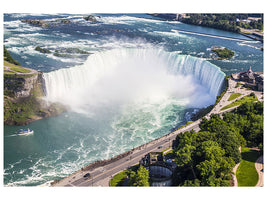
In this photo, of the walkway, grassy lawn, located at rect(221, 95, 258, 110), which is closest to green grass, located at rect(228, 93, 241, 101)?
grassy lawn, located at rect(221, 95, 258, 110)

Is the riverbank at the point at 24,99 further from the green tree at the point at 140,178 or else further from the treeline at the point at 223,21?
the treeline at the point at 223,21

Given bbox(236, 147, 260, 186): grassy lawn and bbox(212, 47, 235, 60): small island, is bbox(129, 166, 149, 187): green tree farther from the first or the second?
bbox(212, 47, 235, 60): small island

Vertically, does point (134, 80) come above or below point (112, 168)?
above

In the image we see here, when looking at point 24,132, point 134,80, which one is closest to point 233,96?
point 134,80

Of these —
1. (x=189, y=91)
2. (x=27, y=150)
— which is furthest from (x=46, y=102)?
(x=189, y=91)

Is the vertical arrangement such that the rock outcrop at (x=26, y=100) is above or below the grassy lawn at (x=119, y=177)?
above

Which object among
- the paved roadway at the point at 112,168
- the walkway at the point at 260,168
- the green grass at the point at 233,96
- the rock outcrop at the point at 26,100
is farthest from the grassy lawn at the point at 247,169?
the rock outcrop at the point at 26,100

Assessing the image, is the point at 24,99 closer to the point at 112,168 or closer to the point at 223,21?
the point at 112,168
